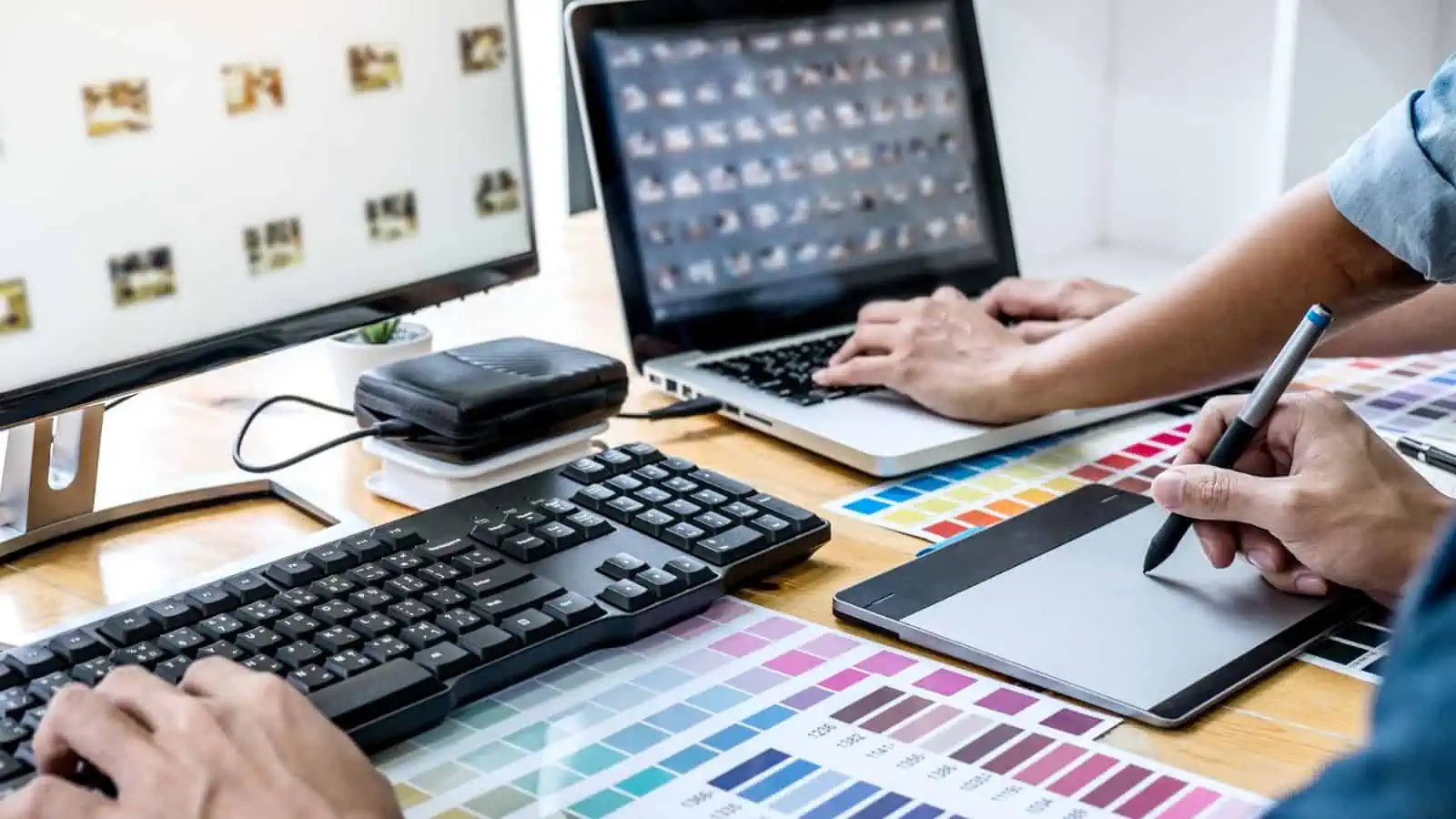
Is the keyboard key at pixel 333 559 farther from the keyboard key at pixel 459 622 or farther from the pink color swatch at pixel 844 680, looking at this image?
the pink color swatch at pixel 844 680

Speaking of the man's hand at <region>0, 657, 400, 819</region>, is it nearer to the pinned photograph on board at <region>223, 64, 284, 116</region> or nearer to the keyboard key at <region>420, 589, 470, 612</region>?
the keyboard key at <region>420, 589, 470, 612</region>

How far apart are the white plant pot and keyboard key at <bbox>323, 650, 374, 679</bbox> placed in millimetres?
445

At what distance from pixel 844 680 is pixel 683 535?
0.15 meters

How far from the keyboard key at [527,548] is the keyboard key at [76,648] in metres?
0.21

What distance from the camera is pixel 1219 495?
2.84ft

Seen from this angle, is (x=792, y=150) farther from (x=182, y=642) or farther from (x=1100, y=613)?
(x=182, y=642)

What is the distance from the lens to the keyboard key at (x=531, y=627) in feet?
2.60

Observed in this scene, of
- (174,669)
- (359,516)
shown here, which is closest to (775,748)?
(174,669)

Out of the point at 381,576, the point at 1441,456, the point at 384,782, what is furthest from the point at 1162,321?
the point at 384,782

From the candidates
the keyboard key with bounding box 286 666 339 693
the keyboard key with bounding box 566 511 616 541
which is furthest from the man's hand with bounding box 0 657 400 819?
the keyboard key with bounding box 566 511 616 541

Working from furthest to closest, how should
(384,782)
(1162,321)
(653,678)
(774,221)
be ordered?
(774,221), (1162,321), (653,678), (384,782)

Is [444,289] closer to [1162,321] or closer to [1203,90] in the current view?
[1162,321]

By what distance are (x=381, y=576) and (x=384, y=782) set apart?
20cm

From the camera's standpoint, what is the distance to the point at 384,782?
2.15 ft
